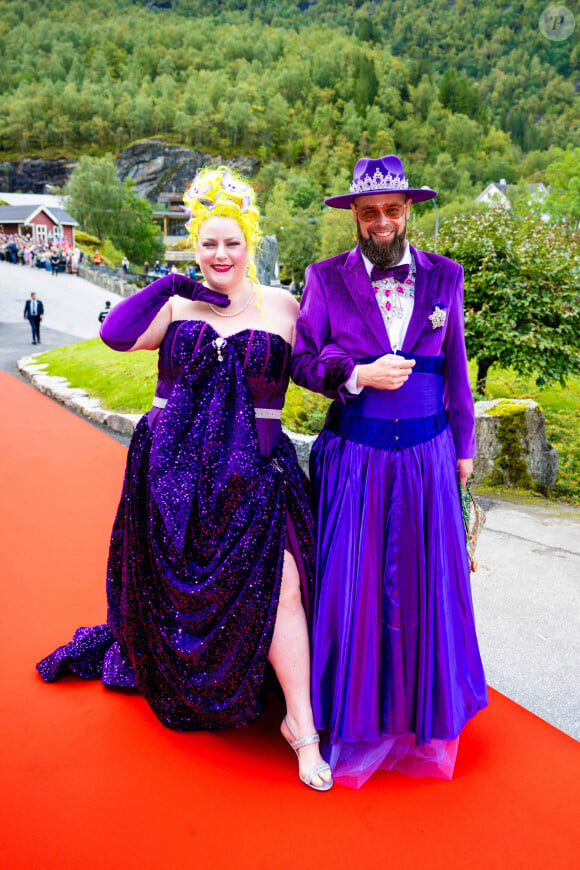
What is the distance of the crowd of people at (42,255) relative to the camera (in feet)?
89.8

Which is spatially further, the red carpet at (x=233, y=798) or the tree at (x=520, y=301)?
the tree at (x=520, y=301)

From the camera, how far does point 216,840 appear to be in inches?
68.7

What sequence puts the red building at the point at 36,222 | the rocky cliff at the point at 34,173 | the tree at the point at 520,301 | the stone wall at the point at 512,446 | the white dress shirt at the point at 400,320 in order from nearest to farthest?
the white dress shirt at the point at 400,320, the stone wall at the point at 512,446, the tree at the point at 520,301, the red building at the point at 36,222, the rocky cliff at the point at 34,173

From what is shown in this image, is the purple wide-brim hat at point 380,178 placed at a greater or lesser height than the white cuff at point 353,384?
greater

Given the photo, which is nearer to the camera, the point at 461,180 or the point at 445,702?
Answer: the point at 445,702

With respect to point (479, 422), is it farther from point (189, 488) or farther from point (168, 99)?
point (168, 99)

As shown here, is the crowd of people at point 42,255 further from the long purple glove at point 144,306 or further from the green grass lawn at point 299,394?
the long purple glove at point 144,306

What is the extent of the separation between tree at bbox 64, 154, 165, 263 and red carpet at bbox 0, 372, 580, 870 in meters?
51.7

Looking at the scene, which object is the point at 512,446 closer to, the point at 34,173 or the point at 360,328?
the point at 360,328

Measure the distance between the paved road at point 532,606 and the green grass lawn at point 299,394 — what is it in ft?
4.07

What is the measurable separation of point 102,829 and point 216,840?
311 millimetres

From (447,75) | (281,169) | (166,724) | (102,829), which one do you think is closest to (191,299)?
(166,724)

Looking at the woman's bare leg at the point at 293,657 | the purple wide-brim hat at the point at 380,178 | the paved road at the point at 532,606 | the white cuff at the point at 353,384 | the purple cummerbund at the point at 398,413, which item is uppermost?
the purple wide-brim hat at the point at 380,178

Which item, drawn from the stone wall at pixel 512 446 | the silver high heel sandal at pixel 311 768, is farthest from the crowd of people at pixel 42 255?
the silver high heel sandal at pixel 311 768
